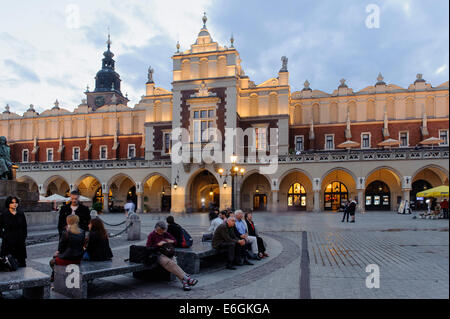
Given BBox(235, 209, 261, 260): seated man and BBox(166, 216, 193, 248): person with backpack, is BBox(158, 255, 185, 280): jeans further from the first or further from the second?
BBox(235, 209, 261, 260): seated man

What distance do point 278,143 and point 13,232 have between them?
98.6 feet

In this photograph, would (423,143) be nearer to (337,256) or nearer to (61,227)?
(337,256)

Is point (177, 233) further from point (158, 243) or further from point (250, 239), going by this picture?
point (250, 239)

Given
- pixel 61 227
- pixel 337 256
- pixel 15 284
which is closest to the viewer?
pixel 15 284

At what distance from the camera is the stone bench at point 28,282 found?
205 inches

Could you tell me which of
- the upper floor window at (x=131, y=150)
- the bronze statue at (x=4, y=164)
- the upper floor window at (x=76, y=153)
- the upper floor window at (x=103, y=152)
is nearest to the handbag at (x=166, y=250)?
the bronze statue at (x=4, y=164)

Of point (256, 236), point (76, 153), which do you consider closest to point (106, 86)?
point (76, 153)

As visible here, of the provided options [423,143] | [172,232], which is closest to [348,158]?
[423,143]

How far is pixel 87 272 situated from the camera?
6.02 metres

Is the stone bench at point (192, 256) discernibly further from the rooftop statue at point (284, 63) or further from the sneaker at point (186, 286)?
the rooftop statue at point (284, 63)

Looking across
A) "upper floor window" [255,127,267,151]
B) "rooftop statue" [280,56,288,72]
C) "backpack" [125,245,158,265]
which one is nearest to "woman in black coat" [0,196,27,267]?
"backpack" [125,245,158,265]

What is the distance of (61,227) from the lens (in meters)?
8.04

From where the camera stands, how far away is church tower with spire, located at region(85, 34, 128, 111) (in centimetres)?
6400
